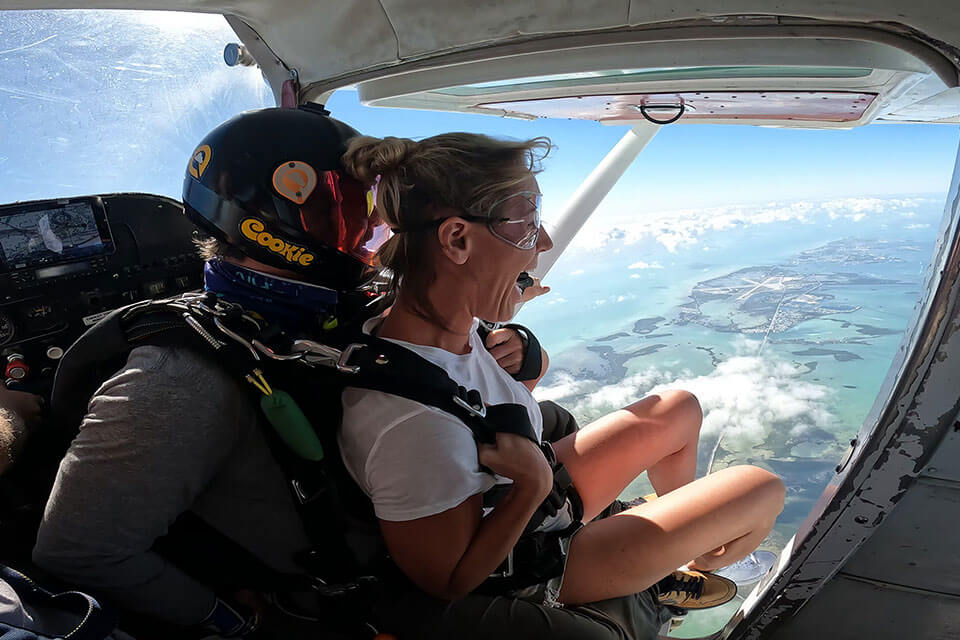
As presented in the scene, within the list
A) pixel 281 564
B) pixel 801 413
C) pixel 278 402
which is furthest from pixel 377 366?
pixel 801 413

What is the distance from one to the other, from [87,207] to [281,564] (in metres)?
1.51

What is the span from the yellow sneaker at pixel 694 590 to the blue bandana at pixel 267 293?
45.6 inches

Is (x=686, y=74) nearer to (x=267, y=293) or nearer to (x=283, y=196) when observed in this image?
(x=283, y=196)

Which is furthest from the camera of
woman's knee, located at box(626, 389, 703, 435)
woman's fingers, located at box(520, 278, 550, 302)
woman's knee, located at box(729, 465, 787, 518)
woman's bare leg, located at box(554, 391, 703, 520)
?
woman's fingers, located at box(520, 278, 550, 302)

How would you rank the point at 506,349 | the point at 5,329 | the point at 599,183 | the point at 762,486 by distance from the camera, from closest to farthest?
the point at 762,486, the point at 506,349, the point at 5,329, the point at 599,183

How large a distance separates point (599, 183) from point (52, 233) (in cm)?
288

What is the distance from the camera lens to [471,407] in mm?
958

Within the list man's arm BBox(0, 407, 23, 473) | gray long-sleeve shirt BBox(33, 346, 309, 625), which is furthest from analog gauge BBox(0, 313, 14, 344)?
gray long-sleeve shirt BBox(33, 346, 309, 625)

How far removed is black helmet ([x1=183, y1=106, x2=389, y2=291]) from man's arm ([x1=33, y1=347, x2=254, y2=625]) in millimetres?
307

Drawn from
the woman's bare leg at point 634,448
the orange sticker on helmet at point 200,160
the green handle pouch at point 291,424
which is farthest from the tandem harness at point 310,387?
the woman's bare leg at point 634,448

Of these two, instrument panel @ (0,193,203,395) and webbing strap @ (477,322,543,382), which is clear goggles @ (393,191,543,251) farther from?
instrument panel @ (0,193,203,395)

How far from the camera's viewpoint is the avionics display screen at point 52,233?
1.75 metres

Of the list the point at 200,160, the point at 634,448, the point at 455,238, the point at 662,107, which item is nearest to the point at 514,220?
the point at 455,238

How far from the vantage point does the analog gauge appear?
70.4 inches
